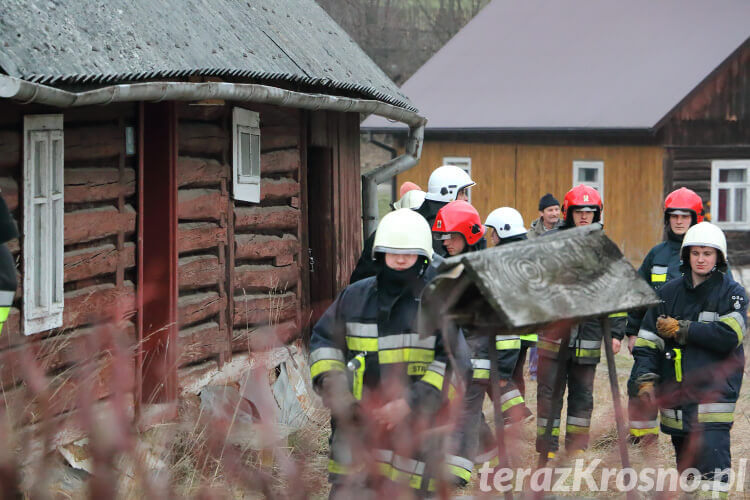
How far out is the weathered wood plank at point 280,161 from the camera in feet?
30.7

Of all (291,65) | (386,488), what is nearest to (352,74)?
(291,65)

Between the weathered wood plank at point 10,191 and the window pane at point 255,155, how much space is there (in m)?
3.05

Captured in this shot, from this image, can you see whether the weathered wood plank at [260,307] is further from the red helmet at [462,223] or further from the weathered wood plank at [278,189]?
the red helmet at [462,223]

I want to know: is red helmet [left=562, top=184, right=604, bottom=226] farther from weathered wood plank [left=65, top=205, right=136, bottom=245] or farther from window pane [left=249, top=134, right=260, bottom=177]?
weathered wood plank [left=65, top=205, right=136, bottom=245]

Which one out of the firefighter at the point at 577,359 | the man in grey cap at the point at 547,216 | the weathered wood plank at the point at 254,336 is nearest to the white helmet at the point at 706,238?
the firefighter at the point at 577,359

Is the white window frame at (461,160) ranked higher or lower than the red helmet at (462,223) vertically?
higher

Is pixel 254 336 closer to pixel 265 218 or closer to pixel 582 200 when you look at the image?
pixel 265 218

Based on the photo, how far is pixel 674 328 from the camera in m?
6.37

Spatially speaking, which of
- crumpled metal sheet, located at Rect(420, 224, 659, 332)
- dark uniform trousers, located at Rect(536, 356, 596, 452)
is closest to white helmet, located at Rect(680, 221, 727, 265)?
dark uniform trousers, located at Rect(536, 356, 596, 452)

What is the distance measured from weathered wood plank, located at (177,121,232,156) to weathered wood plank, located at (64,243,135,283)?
3.31 feet

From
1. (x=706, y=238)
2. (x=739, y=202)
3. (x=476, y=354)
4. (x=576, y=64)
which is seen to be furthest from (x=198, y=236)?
(x=576, y=64)

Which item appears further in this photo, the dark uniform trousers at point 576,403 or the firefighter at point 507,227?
the firefighter at point 507,227

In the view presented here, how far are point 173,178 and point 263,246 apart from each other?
164 centimetres

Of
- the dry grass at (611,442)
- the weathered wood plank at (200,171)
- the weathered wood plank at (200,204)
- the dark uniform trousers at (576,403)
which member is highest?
the weathered wood plank at (200,171)
